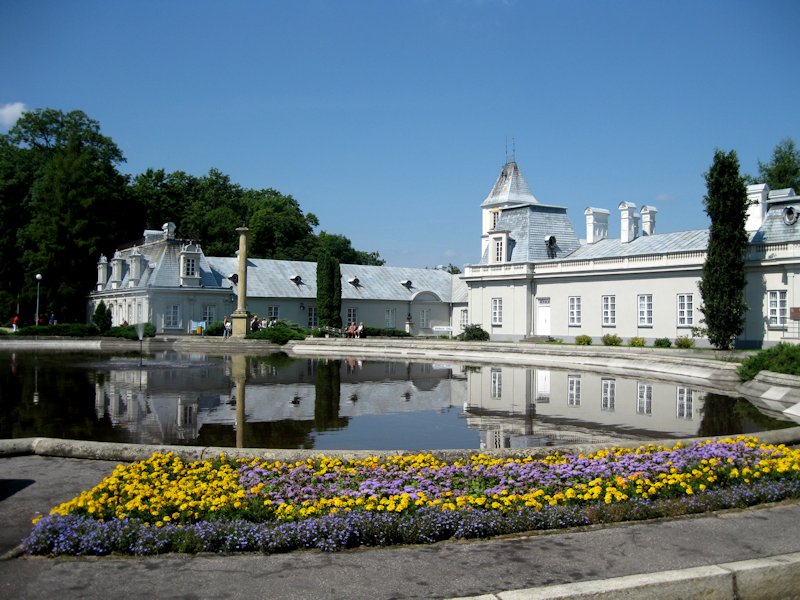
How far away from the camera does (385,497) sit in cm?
750

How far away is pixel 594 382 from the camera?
80.9 feet

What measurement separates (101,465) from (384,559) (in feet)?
16.4

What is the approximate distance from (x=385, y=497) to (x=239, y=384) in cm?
1615

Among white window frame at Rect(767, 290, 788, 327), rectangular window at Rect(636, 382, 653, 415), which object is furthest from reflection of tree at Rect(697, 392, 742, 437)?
white window frame at Rect(767, 290, 788, 327)

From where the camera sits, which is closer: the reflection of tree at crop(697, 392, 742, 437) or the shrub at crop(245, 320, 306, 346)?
the reflection of tree at crop(697, 392, 742, 437)

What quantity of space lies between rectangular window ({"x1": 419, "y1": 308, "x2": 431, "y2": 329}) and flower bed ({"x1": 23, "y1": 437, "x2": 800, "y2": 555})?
56040 millimetres

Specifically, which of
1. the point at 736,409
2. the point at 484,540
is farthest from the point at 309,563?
the point at 736,409

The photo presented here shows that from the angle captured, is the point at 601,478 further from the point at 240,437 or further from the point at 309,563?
the point at 240,437

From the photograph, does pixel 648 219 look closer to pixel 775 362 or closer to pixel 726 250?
pixel 726 250

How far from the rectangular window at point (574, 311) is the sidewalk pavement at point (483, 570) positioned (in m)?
38.5

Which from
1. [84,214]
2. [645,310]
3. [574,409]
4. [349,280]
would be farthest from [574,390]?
[84,214]

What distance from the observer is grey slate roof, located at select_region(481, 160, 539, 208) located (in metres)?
61.0

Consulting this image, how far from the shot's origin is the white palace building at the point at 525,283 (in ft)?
120

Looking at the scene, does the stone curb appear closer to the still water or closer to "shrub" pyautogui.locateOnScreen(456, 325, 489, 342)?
the still water
